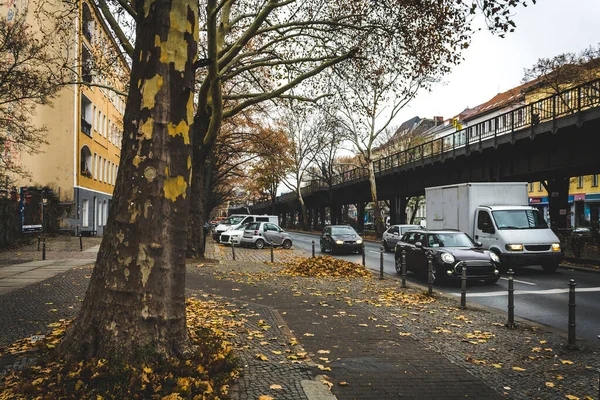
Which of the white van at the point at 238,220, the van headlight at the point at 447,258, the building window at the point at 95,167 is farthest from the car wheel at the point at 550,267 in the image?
the building window at the point at 95,167

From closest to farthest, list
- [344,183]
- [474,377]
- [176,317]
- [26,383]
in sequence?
[26,383] → [176,317] → [474,377] → [344,183]

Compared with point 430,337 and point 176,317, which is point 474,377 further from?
point 176,317

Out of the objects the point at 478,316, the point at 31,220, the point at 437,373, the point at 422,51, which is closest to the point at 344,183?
the point at 31,220

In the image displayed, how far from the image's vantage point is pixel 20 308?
812 cm

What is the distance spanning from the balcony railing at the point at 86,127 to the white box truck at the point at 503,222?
2592 cm

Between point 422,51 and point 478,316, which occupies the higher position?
point 422,51

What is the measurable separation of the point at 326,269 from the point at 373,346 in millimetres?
9487

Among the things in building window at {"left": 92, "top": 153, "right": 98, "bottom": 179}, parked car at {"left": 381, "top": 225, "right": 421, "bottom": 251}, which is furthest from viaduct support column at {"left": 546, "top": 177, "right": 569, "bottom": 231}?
building window at {"left": 92, "top": 153, "right": 98, "bottom": 179}

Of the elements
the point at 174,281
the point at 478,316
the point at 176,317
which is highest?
the point at 174,281

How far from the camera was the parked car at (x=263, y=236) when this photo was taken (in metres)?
31.5

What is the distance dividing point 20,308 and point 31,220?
21522mm

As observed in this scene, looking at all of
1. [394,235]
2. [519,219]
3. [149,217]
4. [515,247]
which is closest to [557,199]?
[394,235]

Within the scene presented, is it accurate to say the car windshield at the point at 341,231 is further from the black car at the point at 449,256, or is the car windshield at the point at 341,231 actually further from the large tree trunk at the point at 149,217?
the large tree trunk at the point at 149,217

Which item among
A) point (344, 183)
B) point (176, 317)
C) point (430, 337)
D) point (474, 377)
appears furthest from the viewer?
point (344, 183)
